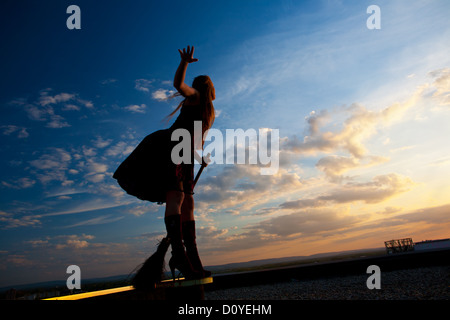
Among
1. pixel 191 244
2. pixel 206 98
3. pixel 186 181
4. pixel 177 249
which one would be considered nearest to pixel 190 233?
pixel 191 244

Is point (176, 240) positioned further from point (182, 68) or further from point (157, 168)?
point (182, 68)

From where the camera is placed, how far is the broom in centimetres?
250

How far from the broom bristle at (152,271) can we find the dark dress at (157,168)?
0.49 metres

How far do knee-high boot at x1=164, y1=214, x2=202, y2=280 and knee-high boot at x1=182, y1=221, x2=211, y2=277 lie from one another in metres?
0.21

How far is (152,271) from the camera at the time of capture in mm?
2518

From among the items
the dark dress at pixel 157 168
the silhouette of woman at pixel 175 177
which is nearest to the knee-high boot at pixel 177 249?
the silhouette of woman at pixel 175 177

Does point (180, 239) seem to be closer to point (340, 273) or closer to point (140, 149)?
point (140, 149)

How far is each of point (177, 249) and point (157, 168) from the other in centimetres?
78

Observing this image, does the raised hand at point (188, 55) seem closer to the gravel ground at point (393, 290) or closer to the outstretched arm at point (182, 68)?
the outstretched arm at point (182, 68)

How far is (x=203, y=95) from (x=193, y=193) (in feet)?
3.44

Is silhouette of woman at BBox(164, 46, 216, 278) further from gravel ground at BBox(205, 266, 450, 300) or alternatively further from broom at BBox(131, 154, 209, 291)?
gravel ground at BBox(205, 266, 450, 300)

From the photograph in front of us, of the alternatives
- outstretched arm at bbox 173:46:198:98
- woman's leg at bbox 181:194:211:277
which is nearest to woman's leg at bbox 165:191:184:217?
woman's leg at bbox 181:194:211:277
